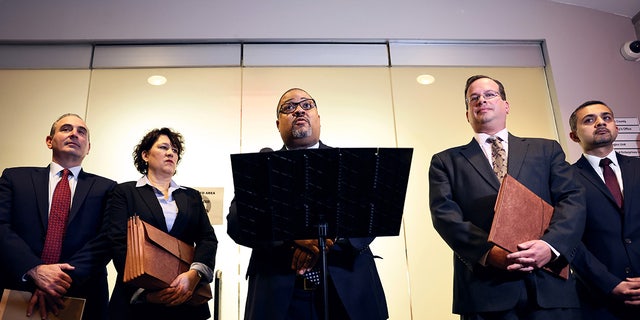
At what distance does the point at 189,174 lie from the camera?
4.05m

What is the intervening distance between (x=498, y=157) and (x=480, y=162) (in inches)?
4.1

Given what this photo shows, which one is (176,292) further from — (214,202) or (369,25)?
(369,25)

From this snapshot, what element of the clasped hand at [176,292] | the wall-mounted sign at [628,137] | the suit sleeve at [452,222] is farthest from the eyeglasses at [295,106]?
the wall-mounted sign at [628,137]

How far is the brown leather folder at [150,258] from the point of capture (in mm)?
2281

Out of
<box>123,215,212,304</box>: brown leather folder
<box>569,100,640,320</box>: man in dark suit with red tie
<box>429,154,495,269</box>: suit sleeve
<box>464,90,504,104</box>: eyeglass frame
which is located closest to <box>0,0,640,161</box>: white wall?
<box>569,100,640,320</box>: man in dark suit with red tie

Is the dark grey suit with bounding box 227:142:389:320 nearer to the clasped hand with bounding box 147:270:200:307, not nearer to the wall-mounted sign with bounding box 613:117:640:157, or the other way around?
the clasped hand with bounding box 147:270:200:307

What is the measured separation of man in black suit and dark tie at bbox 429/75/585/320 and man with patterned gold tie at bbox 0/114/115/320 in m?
1.64

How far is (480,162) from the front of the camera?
2.44m

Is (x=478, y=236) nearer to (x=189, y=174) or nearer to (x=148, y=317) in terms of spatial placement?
(x=148, y=317)

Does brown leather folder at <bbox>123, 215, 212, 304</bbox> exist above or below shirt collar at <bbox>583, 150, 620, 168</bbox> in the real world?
below

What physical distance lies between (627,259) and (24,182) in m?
2.94

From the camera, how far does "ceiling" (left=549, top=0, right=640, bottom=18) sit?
4.60 meters

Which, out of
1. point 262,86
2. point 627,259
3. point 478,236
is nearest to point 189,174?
point 262,86

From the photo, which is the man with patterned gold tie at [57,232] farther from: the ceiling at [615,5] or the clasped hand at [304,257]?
the ceiling at [615,5]
